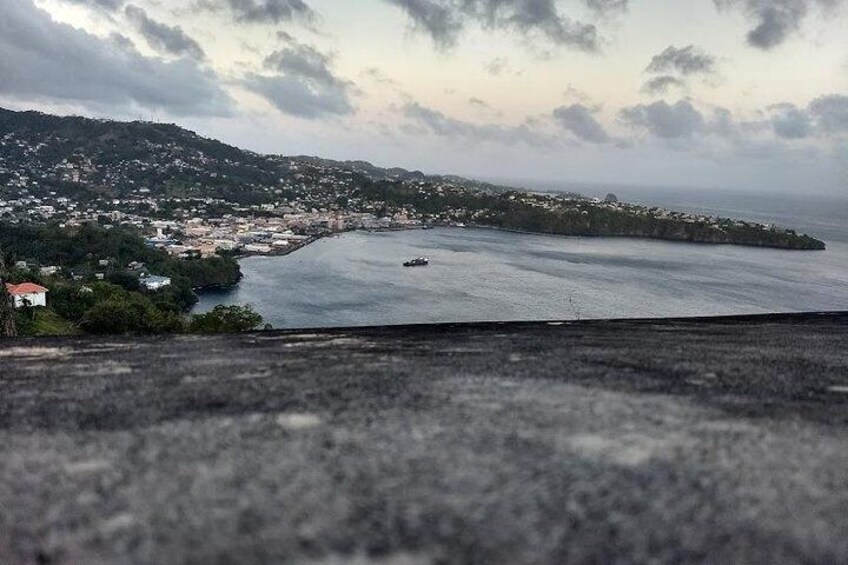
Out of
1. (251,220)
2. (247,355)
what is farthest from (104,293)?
(251,220)

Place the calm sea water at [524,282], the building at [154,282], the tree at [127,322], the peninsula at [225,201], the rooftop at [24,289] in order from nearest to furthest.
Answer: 1. the tree at [127,322]
2. the rooftop at [24,289]
3. the calm sea water at [524,282]
4. the building at [154,282]
5. the peninsula at [225,201]

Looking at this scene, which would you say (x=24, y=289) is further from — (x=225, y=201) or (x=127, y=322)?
(x=225, y=201)

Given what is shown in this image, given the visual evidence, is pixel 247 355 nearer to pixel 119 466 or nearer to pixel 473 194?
pixel 119 466

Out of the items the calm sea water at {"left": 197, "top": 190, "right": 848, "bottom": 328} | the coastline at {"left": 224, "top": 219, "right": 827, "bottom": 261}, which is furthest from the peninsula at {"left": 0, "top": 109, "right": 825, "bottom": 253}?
the calm sea water at {"left": 197, "top": 190, "right": 848, "bottom": 328}

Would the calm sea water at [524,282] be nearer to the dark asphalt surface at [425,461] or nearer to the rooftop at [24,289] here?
the rooftop at [24,289]

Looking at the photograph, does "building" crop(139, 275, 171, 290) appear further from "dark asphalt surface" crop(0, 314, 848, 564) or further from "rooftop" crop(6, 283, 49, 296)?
"dark asphalt surface" crop(0, 314, 848, 564)

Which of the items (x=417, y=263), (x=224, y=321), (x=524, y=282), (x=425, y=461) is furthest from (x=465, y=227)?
(x=425, y=461)

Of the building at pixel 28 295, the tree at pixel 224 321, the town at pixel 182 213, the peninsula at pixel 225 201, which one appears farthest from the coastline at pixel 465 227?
the tree at pixel 224 321
